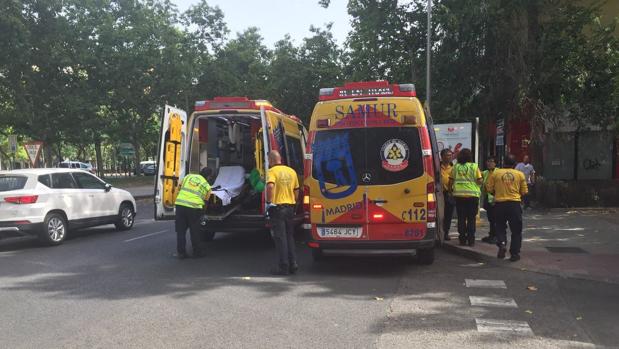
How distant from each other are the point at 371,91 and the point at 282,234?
8.16 feet

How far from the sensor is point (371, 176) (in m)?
7.10

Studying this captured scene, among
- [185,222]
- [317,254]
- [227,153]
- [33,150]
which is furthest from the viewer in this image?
[33,150]

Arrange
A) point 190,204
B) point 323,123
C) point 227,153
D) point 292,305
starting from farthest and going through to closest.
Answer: point 227,153, point 190,204, point 323,123, point 292,305

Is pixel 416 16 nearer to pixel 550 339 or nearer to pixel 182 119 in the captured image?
pixel 182 119

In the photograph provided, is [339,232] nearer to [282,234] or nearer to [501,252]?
[282,234]

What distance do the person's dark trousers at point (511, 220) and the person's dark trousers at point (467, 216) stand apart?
89 centimetres

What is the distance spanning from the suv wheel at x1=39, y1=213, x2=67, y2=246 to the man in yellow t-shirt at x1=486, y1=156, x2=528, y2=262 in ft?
27.8

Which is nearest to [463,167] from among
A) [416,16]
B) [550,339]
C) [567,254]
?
[567,254]

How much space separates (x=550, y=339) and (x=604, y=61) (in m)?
12.8

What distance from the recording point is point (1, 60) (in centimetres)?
2484

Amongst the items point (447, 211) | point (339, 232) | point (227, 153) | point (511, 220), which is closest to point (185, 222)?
point (227, 153)

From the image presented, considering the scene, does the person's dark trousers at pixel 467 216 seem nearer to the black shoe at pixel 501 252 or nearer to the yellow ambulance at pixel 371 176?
the black shoe at pixel 501 252

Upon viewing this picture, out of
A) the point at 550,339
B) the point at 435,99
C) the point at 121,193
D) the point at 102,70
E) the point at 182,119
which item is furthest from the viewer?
the point at 102,70

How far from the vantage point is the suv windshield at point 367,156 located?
702 centimetres
